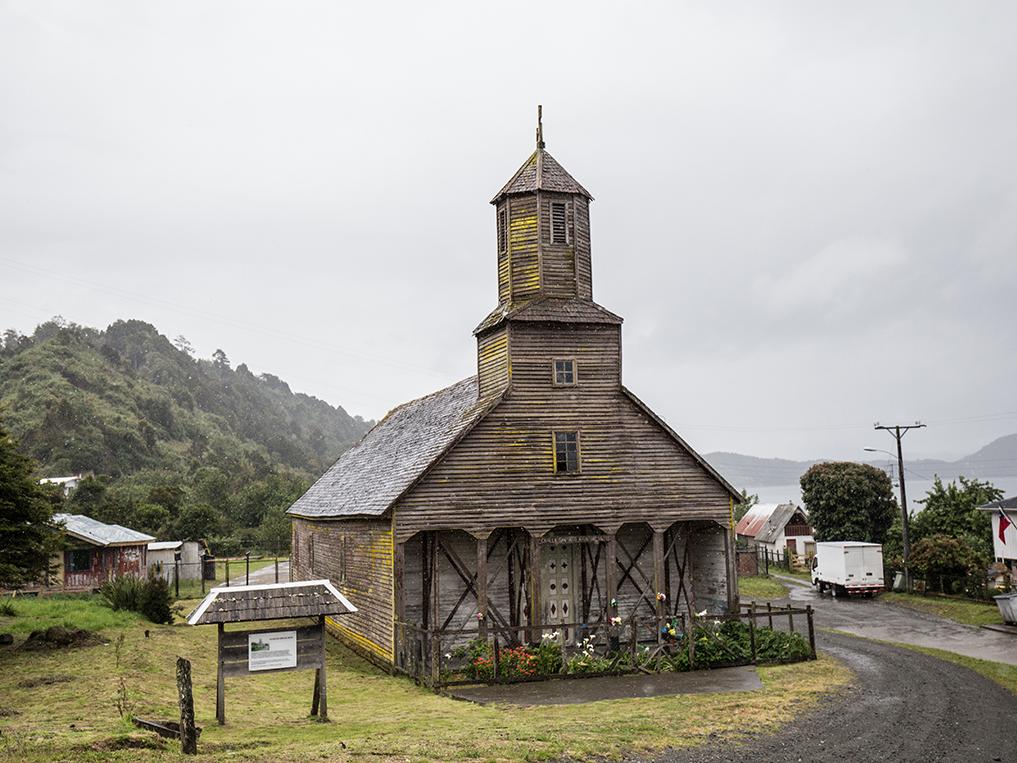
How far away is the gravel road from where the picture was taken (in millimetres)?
13281

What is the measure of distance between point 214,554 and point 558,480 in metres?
43.8

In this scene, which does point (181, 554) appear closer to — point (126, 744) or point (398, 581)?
point (398, 581)

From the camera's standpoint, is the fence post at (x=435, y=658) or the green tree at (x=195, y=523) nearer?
the fence post at (x=435, y=658)

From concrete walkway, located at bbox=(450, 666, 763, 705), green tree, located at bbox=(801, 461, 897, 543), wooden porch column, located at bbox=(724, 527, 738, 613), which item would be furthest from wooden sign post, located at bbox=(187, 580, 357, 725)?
green tree, located at bbox=(801, 461, 897, 543)

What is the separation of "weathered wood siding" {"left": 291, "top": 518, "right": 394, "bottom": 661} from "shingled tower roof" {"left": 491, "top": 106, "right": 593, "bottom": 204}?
1029cm

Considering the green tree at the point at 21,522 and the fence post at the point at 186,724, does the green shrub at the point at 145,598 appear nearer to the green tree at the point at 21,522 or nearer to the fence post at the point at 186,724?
the green tree at the point at 21,522

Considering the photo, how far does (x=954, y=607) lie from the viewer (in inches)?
1401

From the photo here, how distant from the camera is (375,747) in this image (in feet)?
40.1

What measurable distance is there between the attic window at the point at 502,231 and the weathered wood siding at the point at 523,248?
A: 1.15 ft

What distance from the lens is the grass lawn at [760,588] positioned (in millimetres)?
41428

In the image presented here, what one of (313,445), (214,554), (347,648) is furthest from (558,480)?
(313,445)

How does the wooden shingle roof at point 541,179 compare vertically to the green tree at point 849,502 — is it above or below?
above

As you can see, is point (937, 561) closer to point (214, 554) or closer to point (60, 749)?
point (60, 749)

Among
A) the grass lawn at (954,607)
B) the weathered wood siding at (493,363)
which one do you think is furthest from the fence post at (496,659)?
the grass lawn at (954,607)
